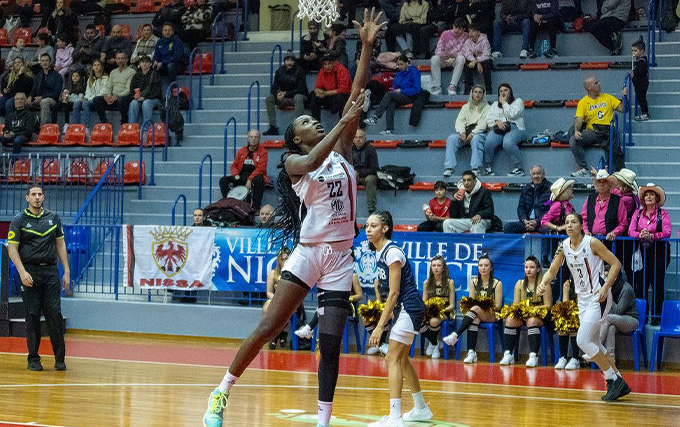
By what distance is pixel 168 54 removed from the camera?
21406 mm

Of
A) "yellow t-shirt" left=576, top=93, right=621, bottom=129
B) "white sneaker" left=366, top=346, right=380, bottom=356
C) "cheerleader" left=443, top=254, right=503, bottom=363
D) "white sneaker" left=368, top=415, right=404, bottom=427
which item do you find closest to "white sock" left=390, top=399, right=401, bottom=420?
"white sneaker" left=368, top=415, right=404, bottom=427

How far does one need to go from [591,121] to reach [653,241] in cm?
379

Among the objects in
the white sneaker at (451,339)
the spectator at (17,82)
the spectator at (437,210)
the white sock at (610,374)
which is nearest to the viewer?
the white sock at (610,374)

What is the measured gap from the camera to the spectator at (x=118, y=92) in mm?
21125

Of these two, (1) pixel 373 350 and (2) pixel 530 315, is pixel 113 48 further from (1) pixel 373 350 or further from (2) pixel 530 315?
(2) pixel 530 315

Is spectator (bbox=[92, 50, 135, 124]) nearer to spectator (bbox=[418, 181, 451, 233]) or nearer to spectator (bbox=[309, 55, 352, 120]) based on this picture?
spectator (bbox=[309, 55, 352, 120])

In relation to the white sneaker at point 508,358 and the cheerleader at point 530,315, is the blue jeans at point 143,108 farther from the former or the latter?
the white sneaker at point 508,358

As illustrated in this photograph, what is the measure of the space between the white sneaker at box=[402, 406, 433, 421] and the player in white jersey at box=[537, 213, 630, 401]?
261 centimetres

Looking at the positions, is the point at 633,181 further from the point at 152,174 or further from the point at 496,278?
the point at 152,174

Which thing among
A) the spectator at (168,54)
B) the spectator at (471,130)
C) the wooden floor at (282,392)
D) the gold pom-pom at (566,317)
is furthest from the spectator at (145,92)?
the gold pom-pom at (566,317)

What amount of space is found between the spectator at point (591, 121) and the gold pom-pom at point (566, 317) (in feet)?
12.8

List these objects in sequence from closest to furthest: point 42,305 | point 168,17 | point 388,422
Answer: point 388,422, point 42,305, point 168,17

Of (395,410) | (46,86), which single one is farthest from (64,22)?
(395,410)

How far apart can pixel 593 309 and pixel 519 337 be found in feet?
11.4
